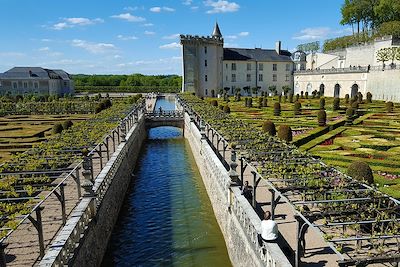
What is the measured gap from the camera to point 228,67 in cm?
7169

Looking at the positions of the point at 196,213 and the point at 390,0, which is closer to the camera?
the point at 196,213

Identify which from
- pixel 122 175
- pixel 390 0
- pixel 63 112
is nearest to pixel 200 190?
pixel 122 175

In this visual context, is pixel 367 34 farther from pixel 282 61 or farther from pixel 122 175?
pixel 122 175

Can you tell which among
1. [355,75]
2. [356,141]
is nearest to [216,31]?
[355,75]

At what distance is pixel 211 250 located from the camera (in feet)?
38.1

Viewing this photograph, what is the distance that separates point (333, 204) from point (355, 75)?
52673 mm

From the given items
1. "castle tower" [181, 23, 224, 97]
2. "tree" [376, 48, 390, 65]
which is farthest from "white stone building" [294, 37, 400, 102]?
"castle tower" [181, 23, 224, 97]

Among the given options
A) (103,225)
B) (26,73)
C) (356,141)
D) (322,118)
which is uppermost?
(26,73)

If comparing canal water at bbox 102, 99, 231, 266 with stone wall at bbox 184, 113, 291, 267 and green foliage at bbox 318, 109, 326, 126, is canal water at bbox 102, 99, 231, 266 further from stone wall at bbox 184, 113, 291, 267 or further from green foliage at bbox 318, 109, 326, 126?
green foliage at bbox 318, 109, 326, 126

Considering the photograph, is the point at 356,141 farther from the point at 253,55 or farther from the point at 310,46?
the point at 310,46

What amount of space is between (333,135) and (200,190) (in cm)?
1147

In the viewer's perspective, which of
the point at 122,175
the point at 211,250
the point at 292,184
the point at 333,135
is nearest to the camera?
the point at 292,184

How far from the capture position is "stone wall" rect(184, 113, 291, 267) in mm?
7324

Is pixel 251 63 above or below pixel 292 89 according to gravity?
above
